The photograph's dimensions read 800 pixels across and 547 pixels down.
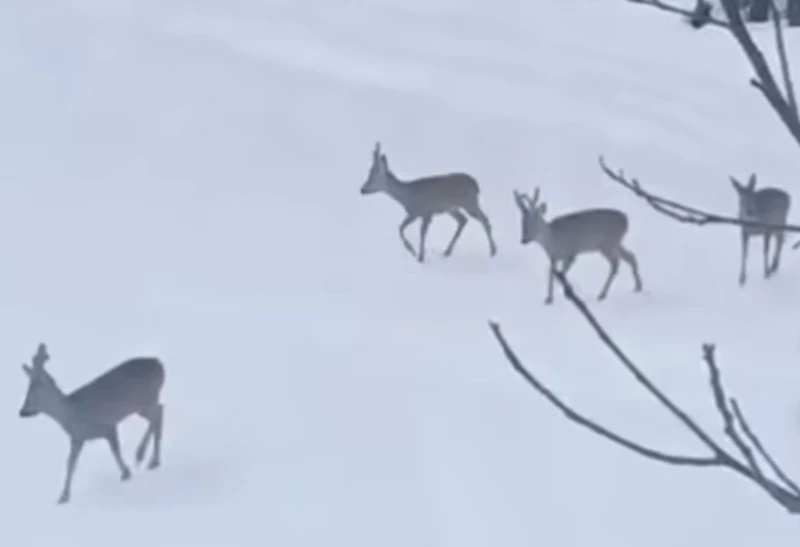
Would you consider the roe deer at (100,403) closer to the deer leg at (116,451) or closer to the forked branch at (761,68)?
the deer leg at (116,451)

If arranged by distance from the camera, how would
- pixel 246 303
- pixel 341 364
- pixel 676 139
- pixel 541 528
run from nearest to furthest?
pixel 541 528
pixel 341 364
pixel 246 303
pixel 676 139

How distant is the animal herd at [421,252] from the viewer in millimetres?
7594

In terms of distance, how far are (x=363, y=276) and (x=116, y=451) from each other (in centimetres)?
381

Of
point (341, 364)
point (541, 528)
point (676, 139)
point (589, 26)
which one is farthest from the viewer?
point (589, 26)

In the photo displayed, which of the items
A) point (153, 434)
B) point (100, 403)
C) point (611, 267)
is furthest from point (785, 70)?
point (611, 267)

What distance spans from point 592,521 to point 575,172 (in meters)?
6.81

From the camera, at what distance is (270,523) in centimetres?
721

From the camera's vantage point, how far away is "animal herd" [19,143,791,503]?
759cm

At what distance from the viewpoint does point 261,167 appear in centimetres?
1380

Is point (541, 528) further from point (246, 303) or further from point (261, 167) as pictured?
point (261, 167)

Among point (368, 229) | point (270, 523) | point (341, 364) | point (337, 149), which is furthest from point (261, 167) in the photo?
point (270, 523)

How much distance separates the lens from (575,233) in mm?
10461

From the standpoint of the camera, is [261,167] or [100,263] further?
[261,167]

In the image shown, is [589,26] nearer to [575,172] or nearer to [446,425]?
[575,172]
